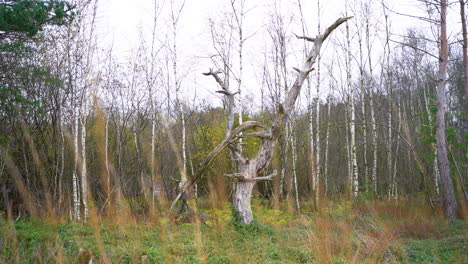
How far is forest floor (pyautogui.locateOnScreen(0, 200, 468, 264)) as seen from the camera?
4500 millimetres

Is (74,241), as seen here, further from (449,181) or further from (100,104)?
(449,181)

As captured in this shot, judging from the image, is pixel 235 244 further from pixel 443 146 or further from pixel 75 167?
pixel 443 146

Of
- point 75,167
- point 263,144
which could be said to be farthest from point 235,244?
point 75,167

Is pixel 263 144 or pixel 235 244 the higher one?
pixel 263 144

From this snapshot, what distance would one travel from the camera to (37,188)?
1034cm

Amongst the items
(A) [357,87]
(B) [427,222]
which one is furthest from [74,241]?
(A) [357,87]

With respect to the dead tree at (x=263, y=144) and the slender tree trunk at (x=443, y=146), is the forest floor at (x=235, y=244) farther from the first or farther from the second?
the slender tree trunk at (x=443, y=146)

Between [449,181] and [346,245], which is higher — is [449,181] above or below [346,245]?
above

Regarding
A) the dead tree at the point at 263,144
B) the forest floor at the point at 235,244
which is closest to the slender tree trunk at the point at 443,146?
the forest floor at the point at 235,244

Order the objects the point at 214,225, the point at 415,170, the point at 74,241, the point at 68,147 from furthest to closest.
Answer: the point at 415,170
the point at 68,147
the point at 214,225
the point at 74,241

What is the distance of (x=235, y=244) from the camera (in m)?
5.80

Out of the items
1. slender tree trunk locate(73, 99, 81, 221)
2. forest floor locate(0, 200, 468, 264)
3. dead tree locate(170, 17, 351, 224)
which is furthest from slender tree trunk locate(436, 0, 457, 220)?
slender tree trunk locate(73, 99, 81, 221)

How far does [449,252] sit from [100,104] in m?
11.2

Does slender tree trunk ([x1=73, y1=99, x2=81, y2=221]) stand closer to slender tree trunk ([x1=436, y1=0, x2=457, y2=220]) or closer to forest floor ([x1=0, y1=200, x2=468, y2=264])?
forest floor ([x1=0, y1=200, x2=468, y2=264])
